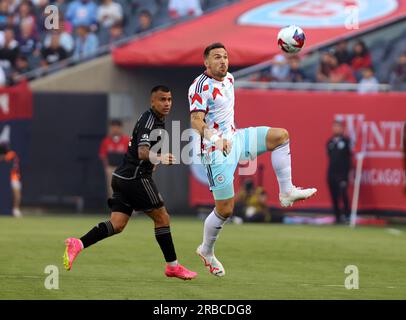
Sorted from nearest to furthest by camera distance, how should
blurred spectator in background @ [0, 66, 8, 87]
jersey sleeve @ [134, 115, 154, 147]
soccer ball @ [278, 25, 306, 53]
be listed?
jersey sleeve @ [134, 115, 154, 147] < soccer ball @ [278, 25, 306, 53] < blurred spectator in background @ [0, 66, 8, 87]

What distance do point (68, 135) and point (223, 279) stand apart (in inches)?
500

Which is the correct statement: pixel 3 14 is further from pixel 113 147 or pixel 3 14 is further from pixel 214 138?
pixel 214 138

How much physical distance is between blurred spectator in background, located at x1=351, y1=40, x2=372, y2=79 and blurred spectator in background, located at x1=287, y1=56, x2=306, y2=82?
1.14 m

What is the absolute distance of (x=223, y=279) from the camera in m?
11.8

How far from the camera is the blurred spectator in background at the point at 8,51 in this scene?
83.3ft

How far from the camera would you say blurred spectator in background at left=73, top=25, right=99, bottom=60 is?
2553 centimetres

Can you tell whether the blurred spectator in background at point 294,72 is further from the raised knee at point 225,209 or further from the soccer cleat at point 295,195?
the raised knee at point 225,209

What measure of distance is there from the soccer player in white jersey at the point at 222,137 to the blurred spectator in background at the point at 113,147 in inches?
430

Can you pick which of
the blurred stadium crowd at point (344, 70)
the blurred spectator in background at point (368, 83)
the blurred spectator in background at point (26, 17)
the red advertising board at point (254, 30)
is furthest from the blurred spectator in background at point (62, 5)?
the blurred spectator in background at point (368, 83)

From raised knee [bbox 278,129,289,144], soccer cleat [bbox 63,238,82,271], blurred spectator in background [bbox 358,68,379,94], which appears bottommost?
soccer cleat [bbox 63,238,82,271]

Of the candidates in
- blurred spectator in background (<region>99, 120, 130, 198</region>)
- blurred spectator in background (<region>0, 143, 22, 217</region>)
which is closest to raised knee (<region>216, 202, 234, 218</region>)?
blurred spectator in background (<region>99, 120, 130, 198</region>)

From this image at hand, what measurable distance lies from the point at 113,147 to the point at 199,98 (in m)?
11.4

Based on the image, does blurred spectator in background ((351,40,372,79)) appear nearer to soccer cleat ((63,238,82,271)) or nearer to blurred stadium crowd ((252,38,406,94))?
blurred stadium crowd ((252,38,406,94))

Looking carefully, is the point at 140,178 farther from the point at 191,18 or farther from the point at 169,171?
the point at 191,18
